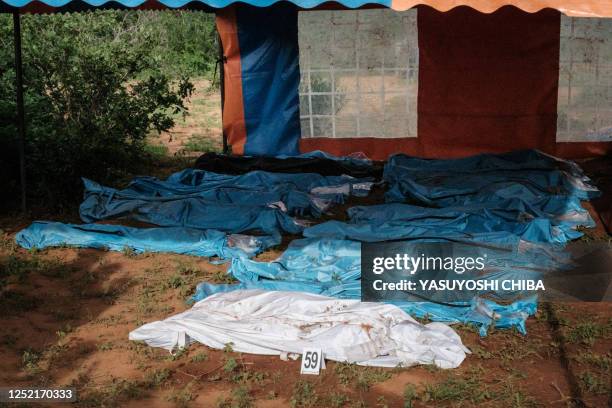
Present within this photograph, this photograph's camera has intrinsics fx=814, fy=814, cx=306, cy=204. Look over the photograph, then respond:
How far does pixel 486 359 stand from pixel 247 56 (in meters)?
5.64

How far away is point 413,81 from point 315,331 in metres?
5.11

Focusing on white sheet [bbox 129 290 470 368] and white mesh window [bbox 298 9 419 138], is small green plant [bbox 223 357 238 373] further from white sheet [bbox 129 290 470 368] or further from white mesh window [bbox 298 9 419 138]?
white mesh window [bbox 298 9 419 138]

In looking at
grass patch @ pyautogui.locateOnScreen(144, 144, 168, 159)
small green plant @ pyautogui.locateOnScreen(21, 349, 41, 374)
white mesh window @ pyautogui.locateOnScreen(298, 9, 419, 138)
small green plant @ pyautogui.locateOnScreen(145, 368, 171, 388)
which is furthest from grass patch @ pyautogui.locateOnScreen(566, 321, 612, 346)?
grass patch @ pyautogui.locateOnScreen(144, 144, 168, 159)

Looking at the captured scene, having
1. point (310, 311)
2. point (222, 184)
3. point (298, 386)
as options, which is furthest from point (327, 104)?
point (298, 386)

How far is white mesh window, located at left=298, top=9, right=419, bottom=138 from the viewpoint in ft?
30.8

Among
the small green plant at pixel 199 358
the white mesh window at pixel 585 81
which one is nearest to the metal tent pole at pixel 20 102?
the small green plant at pixel 199 358

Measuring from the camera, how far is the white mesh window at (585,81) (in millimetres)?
9133

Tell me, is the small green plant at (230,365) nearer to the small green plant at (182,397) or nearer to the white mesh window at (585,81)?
the small green plant at (182,397)

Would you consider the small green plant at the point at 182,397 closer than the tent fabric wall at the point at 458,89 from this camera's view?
Yes

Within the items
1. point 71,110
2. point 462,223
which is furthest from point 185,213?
point 71,110

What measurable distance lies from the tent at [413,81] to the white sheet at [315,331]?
454cm

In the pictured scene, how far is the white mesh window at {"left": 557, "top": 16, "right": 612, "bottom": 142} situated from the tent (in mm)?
11

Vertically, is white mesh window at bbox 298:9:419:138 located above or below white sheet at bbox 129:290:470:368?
above

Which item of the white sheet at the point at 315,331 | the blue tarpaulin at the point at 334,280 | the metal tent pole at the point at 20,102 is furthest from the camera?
the metal tent pole at the point at 20,102
